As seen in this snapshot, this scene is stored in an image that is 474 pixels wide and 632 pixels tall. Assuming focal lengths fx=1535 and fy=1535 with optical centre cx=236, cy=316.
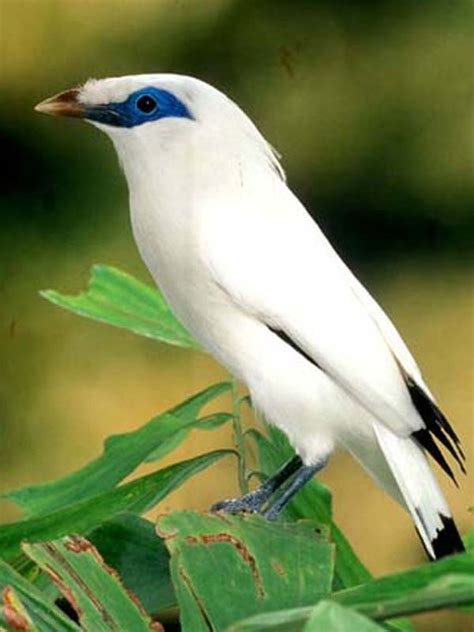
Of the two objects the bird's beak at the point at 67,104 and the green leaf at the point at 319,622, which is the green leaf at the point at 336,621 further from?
the bird's beak at the point at 67,104

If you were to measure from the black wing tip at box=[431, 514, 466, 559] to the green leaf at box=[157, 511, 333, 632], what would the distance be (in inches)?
7.4

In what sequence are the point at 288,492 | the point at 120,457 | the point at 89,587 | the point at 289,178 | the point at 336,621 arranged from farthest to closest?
1. the point at 289,178
2. the point at 288,492
3. the point at 120,457
4. the point at 89,587
5. the point at 336,621

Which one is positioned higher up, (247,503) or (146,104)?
(146,104)

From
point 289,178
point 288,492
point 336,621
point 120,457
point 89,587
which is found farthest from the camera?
point 289,178

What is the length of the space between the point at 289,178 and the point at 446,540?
0.36 metres

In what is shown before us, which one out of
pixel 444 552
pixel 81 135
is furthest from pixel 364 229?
pixel 444 552

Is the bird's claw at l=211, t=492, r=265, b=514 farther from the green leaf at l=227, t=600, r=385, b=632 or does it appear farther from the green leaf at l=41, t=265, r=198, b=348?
the green leaf at l=227, t=600, r=385, b=632

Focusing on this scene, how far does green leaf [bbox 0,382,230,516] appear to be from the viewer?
391 mm

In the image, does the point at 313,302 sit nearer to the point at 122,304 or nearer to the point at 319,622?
the point at 122,304

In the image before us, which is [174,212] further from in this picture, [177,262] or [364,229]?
[364,229]

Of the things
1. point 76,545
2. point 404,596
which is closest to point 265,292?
point 76,545

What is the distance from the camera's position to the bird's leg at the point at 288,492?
0.49m

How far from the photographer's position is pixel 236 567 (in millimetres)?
271

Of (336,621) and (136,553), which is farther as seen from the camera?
(136,553)
